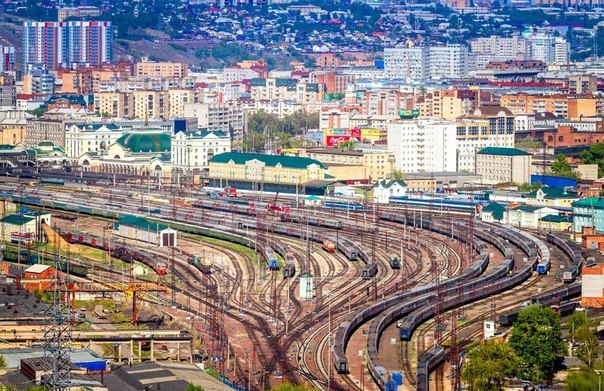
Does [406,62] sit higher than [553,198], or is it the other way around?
[406,62]

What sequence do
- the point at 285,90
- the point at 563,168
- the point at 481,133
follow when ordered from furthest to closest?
the point at 285,90 → the point at 481,133 → the point at 563,168

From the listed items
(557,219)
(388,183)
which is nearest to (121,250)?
(557,219)

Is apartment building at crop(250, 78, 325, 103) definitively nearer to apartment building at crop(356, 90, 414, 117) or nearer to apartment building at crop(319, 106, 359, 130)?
apartment building at crop(356, 90, 414, 117)

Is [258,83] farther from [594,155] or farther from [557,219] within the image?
[557,219]

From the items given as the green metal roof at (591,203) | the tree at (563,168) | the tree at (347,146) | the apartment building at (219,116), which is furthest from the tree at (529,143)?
the green metal roof at (591,203)

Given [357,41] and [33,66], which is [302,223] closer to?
[33,66]

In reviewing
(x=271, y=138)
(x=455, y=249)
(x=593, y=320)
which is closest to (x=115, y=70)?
(x=271, y=138)

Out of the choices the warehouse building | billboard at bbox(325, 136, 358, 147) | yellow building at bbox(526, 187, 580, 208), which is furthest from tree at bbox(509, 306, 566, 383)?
billboard at bbox(325, 136, 358, 147)
